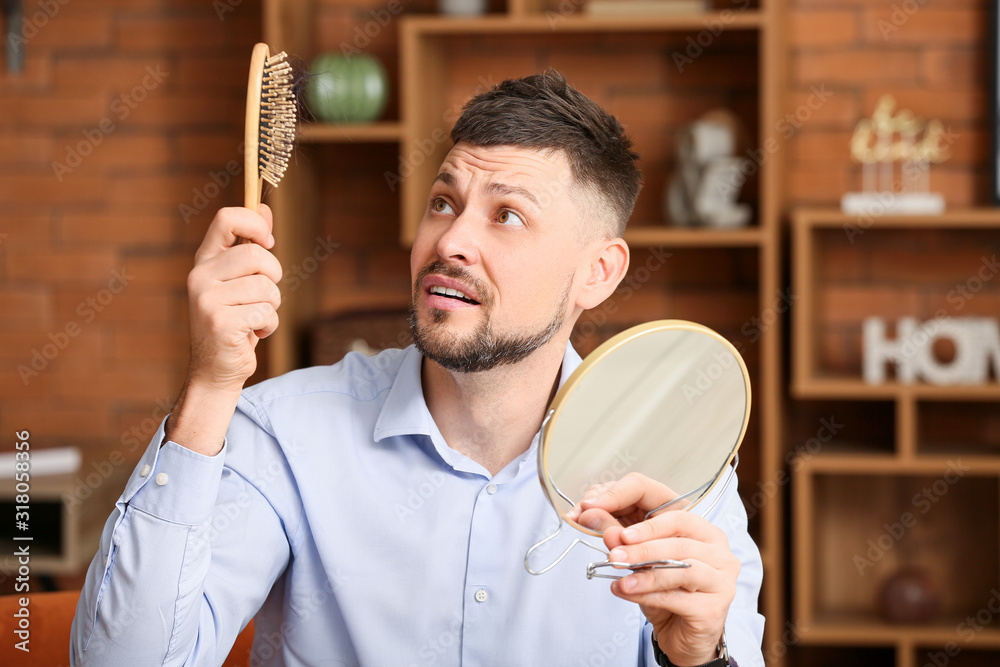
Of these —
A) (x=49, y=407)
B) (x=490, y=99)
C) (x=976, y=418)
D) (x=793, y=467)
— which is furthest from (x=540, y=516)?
(x=49, y=407)

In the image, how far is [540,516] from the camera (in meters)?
1.26

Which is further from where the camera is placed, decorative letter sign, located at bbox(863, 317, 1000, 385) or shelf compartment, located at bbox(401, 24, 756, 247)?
shelf compartment, located at bbox(401, 24, 756, 247)

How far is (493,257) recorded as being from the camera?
120 cm

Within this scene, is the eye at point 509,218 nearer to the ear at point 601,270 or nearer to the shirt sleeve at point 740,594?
the ear at point 601,270

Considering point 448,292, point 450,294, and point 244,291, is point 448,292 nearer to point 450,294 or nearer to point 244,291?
point 450,294

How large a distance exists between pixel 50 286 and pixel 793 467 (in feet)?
7.37

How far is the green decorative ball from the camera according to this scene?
2.47 metres

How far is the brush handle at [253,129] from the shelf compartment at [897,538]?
1948 mm

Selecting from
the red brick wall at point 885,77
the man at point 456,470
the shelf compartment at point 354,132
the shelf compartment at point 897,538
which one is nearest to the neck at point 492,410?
the man at point 456,470

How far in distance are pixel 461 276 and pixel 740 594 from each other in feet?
1.81

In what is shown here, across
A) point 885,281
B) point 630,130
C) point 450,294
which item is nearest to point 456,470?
point 450,294

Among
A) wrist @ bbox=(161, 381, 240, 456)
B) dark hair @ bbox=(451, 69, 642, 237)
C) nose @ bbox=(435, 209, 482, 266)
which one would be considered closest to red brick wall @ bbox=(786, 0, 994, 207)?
dark hair @ bbox=(451, 69, 642, 237)

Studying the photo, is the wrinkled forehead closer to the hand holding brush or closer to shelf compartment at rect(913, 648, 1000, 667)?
the hand holding brush

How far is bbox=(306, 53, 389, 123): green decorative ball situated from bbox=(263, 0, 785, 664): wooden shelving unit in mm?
55
